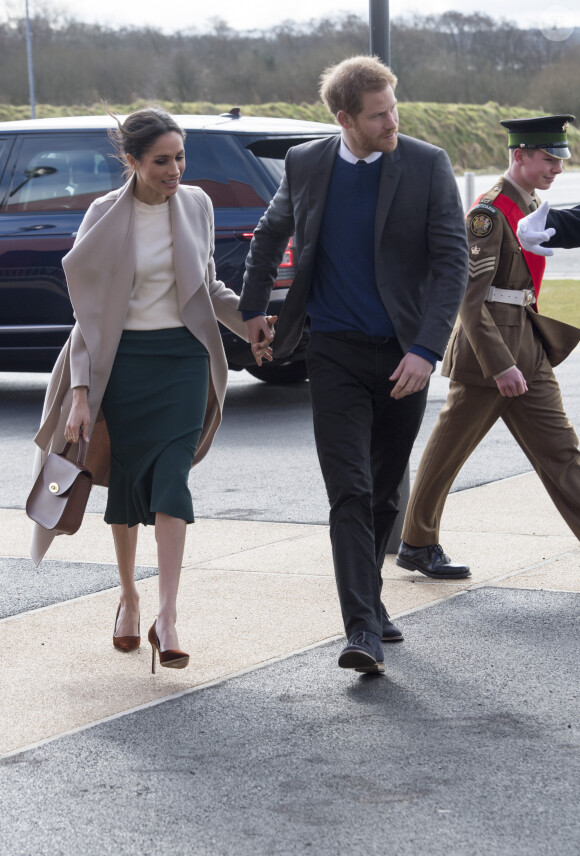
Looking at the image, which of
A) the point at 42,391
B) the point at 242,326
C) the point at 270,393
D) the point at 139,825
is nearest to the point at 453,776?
the point at 139,825

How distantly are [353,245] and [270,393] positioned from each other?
6.50 meters

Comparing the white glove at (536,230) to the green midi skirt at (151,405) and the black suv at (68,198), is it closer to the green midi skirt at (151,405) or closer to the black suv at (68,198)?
the green midi skirt at (151,405)

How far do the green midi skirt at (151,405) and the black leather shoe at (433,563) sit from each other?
4.44ft

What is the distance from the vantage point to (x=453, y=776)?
139 inches

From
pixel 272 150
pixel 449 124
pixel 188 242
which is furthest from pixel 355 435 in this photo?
pixel 449 124

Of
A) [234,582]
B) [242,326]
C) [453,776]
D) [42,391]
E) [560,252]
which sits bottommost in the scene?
[560,252]

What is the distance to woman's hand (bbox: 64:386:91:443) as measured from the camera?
4.45 metres

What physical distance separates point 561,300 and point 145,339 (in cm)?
1277

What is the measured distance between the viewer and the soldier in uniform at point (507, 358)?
5219mm

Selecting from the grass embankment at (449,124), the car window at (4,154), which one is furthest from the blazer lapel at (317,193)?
the grass embankment at (449,124)

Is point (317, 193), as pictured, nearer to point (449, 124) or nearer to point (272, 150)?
point (272, 150)

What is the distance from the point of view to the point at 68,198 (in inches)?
390

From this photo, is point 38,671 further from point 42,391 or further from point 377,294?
point 42,391

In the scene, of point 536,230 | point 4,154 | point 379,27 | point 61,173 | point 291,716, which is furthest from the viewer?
point 4,154
